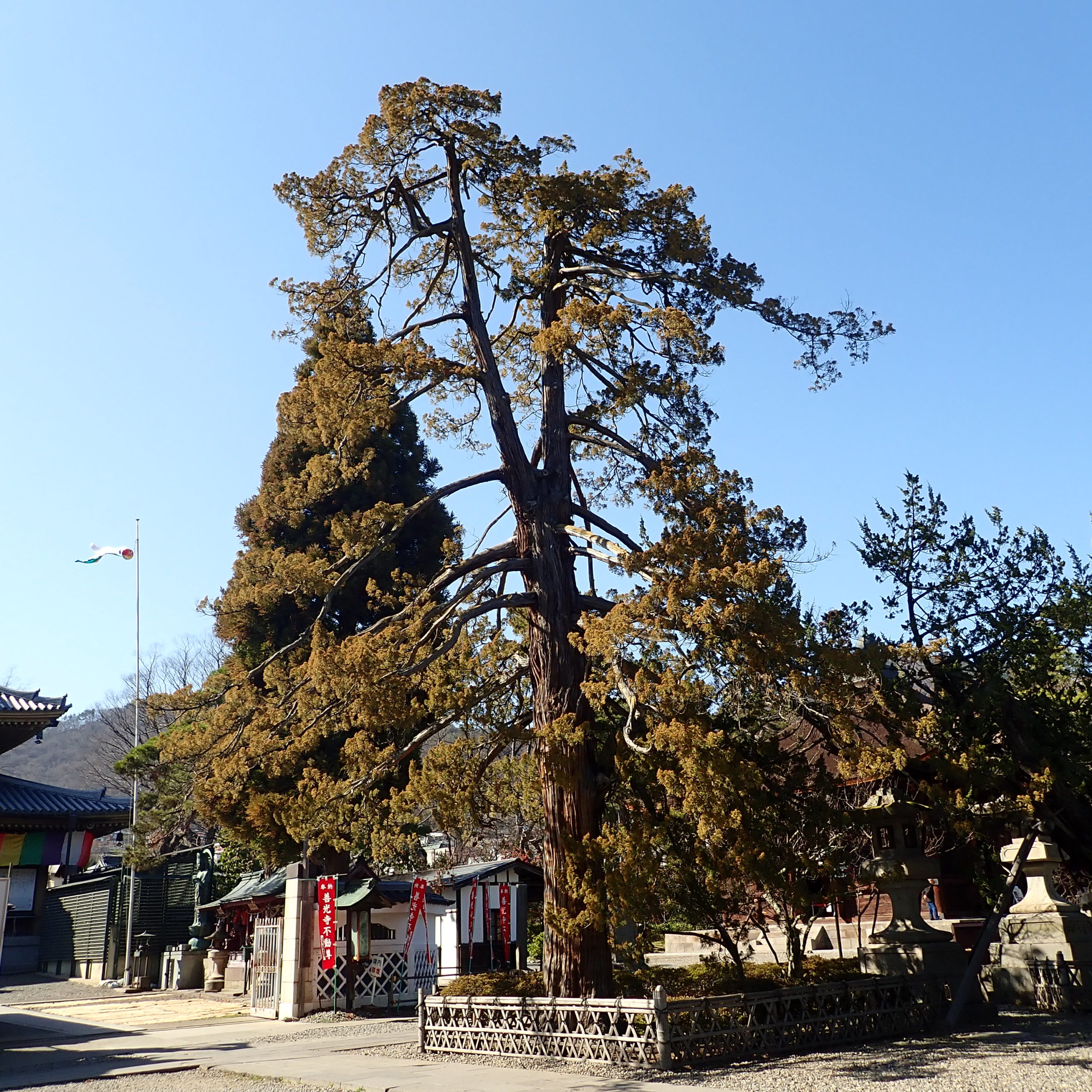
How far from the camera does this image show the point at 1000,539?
13.2 meters

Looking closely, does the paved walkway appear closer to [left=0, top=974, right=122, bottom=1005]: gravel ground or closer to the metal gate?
the metal gate

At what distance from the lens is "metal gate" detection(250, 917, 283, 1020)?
18328 mm

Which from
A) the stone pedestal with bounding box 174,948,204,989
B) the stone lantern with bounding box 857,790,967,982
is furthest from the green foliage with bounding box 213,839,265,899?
the stone lantern with bounding box 857,790,967,982

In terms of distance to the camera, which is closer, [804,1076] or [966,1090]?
[966,1090]

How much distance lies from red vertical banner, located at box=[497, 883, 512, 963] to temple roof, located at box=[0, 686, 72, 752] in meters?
11.8

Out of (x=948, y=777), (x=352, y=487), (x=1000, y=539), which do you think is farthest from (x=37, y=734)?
(x=1000, y=539)

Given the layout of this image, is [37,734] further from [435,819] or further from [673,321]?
[673,321]

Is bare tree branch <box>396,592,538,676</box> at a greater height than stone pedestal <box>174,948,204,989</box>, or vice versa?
bare tree branch <box>396,592,538,676</box>

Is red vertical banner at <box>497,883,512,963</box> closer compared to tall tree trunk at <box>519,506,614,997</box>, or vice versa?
tall tree trunk at <box>519,506,614,997</box>

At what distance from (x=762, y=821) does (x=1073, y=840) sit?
582 cm

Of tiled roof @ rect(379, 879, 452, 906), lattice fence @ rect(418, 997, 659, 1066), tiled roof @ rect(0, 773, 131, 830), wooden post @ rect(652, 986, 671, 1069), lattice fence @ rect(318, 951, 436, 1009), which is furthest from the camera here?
tiled roof @ rect(379, 879, 452, 906)

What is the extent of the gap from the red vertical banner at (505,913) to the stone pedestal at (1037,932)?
12.2 metres

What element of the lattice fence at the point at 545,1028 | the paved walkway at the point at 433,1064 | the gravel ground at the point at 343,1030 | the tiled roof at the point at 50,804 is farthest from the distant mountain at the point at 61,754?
the lattice fence at the point at 545,1028

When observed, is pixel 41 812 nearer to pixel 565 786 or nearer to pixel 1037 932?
pixel 565 786
